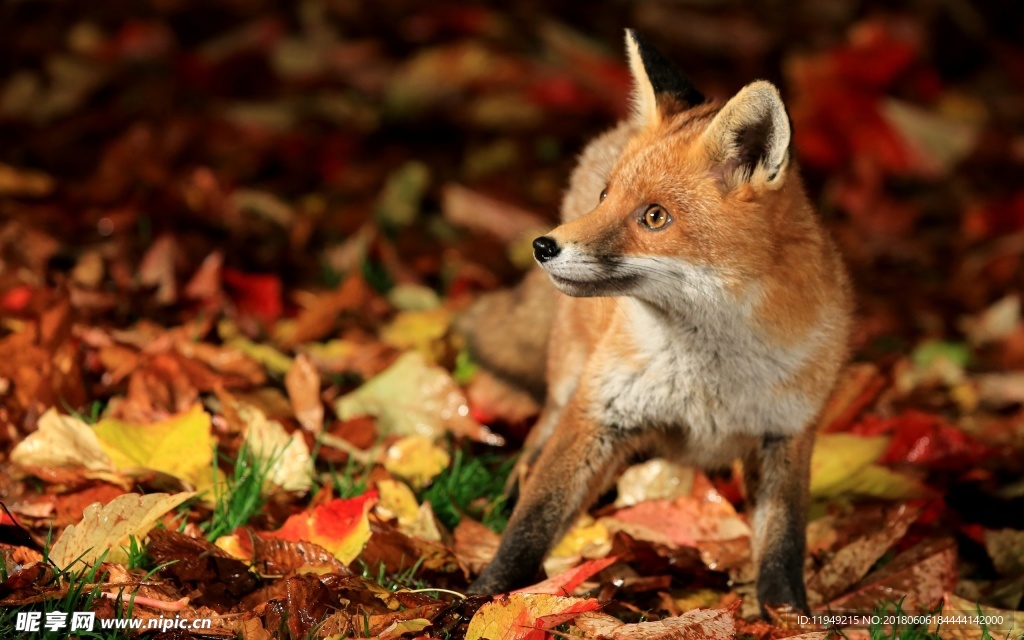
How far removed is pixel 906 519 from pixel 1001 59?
7.10 metres

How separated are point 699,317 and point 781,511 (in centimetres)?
76

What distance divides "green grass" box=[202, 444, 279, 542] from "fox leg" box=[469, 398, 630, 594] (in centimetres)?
75

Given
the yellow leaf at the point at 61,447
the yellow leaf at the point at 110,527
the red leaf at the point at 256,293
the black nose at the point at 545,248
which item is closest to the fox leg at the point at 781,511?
the black nose at the point at 545,248

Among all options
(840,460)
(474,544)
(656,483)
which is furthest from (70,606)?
Result: (840,460)

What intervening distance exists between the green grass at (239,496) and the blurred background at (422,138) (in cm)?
136

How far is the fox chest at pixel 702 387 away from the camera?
3395 millimetres

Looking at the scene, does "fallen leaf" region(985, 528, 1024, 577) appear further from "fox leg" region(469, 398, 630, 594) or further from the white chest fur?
"fox leg" region(469, 398, 630, 594)

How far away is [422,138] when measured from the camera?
7727 mm

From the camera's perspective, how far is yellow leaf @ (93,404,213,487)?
11.3ft

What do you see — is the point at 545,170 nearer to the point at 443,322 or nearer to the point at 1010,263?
the point at 443,322

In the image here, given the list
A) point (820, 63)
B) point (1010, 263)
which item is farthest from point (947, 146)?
point (1010, 263)

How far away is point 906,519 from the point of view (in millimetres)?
3588

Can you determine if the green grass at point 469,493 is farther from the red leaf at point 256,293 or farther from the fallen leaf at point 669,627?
the red leaf at point 256,293

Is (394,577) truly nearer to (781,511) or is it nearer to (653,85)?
(781,511)
